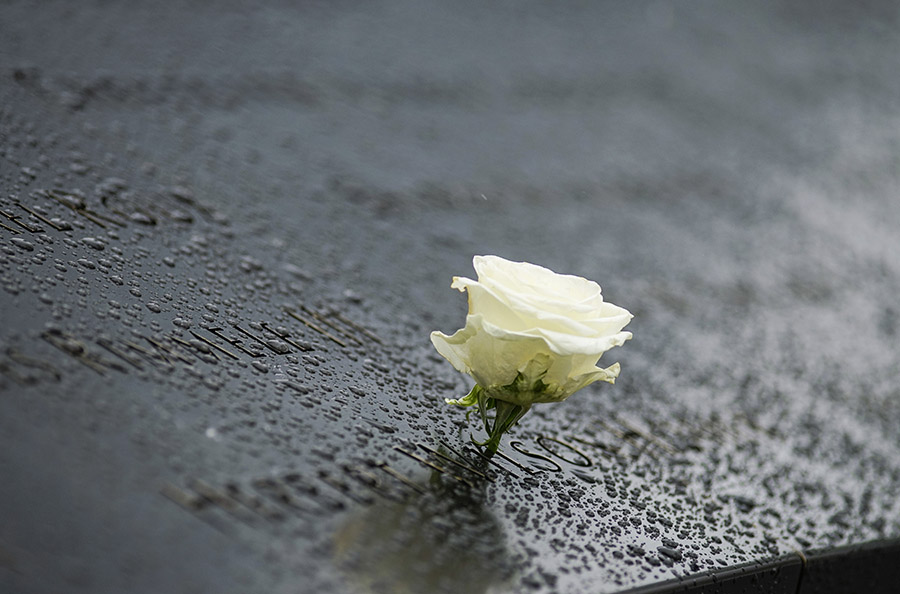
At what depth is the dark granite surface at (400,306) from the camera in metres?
0.71

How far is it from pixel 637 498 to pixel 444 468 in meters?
0.28

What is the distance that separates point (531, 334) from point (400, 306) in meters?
0.57

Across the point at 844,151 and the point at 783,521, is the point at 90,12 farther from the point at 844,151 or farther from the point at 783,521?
the point at 844,151

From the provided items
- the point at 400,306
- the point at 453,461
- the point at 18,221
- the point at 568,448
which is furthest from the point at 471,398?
the point at 18,221

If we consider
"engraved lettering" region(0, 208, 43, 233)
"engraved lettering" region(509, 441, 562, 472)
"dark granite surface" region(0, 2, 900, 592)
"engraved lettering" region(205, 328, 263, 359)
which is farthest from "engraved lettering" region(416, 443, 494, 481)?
"engraved lettering" region(0, 208, 43, 233)

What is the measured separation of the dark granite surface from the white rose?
0.44 feet


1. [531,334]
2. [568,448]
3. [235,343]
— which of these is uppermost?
[531,334]

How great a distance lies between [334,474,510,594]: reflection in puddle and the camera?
2.27ft

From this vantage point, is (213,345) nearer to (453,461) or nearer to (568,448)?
(453,461)

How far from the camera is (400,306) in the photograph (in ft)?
4.31

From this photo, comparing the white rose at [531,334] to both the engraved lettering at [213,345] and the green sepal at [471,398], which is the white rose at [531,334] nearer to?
the green sepal at [471,398]

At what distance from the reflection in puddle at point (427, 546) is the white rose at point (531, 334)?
0.12m

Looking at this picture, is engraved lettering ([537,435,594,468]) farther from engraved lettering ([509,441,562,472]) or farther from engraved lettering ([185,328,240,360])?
engraved lettering ([185,328,240,360])

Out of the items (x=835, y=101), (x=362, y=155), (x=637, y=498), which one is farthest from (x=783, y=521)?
(x=835, y=101)
